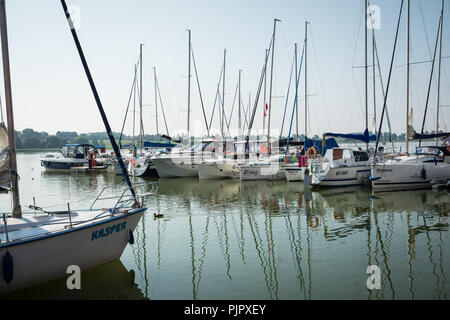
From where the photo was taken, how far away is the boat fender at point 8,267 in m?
7.18

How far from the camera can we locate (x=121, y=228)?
30.2ft

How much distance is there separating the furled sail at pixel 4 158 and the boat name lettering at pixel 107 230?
237 centimetres

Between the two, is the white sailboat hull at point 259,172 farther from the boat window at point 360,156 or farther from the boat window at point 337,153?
the boat window at point 360,156

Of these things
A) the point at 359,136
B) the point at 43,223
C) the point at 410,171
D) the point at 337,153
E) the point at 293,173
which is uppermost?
the point at 359,136

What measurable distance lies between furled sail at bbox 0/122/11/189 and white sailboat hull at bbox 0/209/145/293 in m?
1.87

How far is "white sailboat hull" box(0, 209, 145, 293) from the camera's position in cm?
745

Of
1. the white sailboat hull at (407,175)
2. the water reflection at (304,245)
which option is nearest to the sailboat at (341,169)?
the white sailboat hull at (407,175)

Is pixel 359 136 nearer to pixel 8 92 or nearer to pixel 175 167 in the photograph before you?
pixel 175 167

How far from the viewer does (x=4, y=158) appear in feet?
27.9

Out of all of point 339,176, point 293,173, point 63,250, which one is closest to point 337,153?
point 339,176

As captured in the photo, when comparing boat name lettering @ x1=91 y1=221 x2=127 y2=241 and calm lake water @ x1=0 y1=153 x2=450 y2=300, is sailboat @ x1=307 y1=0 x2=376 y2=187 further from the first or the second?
boat name lettering @ x1=91 y1=221 x2=127 y2=241

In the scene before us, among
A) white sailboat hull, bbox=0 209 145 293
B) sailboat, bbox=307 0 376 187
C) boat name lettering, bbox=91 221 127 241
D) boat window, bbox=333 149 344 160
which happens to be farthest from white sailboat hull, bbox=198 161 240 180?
boat name lettering, bbox=91 221 127 241

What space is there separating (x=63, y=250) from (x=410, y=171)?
1962 cm
